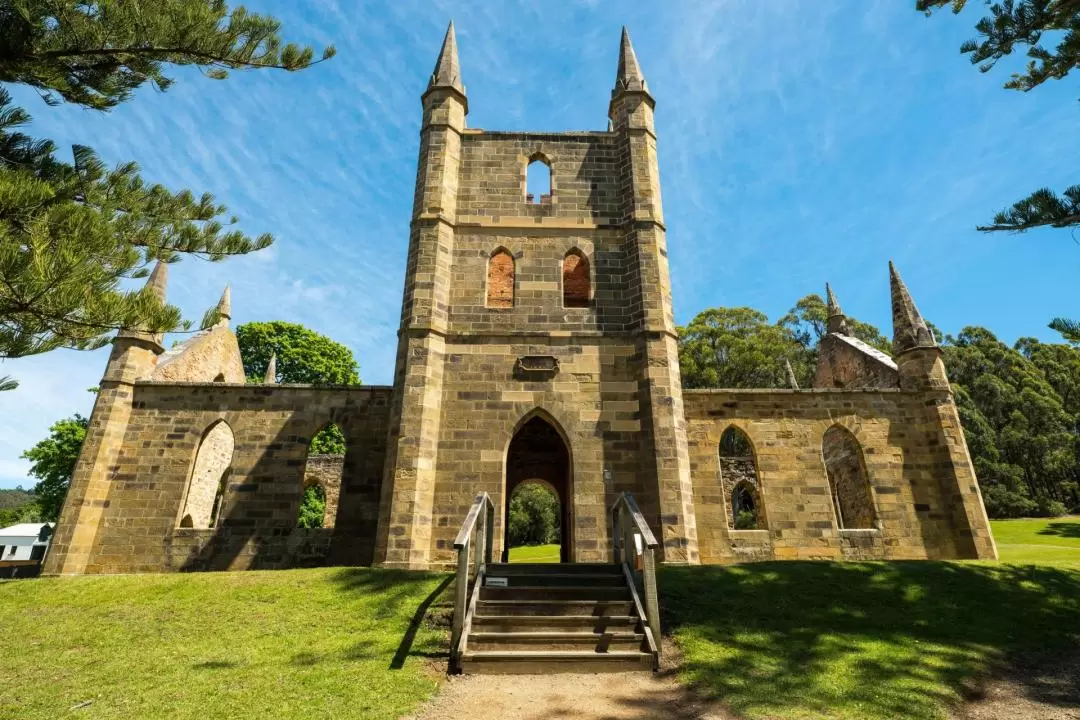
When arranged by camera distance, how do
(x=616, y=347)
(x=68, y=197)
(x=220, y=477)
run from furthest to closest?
1. (x=220, y=477)
2. (x=616, y=347)
3. (x=68, y=197)

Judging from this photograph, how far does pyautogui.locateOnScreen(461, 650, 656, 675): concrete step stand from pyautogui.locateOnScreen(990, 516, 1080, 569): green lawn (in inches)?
544

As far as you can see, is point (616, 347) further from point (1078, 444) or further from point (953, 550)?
point (1078, 444)

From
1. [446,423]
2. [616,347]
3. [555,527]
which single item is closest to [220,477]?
[446,423]

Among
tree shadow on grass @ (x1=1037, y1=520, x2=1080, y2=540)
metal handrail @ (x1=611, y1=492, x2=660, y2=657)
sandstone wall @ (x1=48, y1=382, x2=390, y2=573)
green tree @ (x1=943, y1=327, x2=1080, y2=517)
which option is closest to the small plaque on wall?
metal handrail @ (x1=611, y1=492, x2=660, y2=657)

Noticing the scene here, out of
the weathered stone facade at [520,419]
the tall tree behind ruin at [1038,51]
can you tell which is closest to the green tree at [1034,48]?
the tall tree behind ruin at [1038,51]

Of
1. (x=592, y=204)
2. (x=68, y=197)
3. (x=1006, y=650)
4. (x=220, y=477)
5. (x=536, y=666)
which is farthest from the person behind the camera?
(x=220, y=477)

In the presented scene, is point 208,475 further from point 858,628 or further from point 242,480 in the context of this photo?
point 858,628

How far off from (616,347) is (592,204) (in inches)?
164

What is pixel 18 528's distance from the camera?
3041 cm

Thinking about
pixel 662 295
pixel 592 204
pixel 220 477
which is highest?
pixel 592 204

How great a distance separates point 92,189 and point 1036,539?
103 feet

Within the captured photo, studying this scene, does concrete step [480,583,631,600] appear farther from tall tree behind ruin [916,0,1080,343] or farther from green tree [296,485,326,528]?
green tree [296,485,326,528]

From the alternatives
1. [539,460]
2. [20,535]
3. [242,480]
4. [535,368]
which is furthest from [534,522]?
[20,535]

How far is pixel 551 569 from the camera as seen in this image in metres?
9.15
